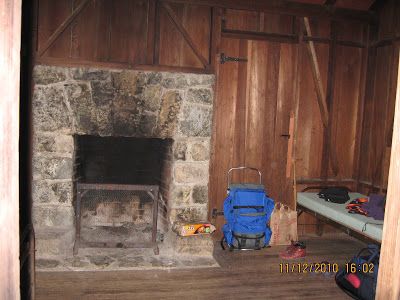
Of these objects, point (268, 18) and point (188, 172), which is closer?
point (188, 172)

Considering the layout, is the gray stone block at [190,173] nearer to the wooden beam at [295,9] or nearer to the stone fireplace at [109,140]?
the stone fireplace at [109,140]

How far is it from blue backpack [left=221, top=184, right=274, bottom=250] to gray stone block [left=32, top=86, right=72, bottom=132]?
2018mm

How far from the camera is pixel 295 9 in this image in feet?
14.8

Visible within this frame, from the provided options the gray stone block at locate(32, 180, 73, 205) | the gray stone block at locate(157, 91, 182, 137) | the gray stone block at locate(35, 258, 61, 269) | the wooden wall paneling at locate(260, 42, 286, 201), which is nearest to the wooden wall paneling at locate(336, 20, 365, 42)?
the wooden wall paneling at locate(260, 42, 286, 201)

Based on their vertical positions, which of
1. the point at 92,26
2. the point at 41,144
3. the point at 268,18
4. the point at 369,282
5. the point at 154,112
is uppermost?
the point at 268,18

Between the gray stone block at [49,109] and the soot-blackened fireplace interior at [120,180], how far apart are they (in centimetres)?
29

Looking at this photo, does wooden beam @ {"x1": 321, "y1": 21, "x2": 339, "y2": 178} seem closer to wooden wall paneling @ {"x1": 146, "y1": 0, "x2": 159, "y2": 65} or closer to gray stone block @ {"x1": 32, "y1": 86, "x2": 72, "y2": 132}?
wooden wall paneling @ {"x1": 146, "y1": 0, "x2": 159, "y2": 65}

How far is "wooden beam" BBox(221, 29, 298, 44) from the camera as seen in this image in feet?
14.6

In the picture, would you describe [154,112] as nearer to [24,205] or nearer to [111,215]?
[111,215]

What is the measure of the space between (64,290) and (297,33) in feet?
12.7

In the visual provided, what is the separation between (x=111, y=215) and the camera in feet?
14.5

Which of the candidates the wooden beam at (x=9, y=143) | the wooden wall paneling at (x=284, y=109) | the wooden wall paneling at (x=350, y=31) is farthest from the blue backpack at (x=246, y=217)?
the wooden beam at (x=9, y=143)

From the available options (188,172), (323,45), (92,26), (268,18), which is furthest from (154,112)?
(323,45)

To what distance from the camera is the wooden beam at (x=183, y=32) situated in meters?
4.06
